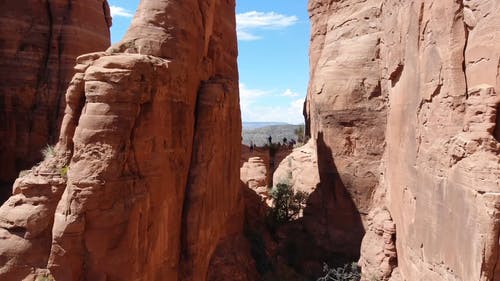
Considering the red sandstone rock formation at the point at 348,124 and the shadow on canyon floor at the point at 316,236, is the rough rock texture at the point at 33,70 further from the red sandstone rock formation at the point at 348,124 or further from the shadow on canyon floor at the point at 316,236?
the red sandstone rock formation at the point at 348,124

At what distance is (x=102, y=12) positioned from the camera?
95.3 ft

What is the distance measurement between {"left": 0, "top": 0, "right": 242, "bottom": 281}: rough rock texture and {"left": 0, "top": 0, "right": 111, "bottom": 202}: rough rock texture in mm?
12619

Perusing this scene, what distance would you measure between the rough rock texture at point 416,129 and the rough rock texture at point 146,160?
576 cm

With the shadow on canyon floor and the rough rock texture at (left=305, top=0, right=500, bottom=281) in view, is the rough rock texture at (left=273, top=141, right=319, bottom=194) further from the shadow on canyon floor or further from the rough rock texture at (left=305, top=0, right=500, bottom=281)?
the rough rock texture at (left=305, top=0, right=500, bottom=281)

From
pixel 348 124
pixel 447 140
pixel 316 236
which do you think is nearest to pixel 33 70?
pixel 348 124

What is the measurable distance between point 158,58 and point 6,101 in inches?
640

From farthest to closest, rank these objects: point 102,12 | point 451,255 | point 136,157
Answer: point 102,12 < point 136,157 < point 451,255

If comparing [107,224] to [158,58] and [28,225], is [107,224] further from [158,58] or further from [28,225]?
[158,58]

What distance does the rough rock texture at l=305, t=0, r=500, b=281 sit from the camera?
886 centimetres

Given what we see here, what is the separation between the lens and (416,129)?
1300 cm

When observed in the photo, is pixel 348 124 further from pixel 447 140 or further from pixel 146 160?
pixel 146 160

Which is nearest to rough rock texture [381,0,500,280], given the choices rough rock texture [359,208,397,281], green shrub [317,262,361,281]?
rough rock texture [359,208,397,281]

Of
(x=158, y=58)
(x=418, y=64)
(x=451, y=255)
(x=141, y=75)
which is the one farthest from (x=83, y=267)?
(x=418, y=64)

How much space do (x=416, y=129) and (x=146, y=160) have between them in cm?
857
